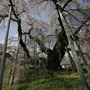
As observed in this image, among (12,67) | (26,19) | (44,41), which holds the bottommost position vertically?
(12,67)

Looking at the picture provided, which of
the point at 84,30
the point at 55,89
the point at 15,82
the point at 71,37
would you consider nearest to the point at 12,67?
the point at 15,82

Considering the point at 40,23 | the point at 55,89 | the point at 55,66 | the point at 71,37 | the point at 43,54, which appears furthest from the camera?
the point at 40,23

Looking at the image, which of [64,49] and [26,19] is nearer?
[64,49]

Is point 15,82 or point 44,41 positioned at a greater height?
point 44,41

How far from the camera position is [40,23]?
16.6 m

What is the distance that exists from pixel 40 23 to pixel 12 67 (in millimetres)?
7328

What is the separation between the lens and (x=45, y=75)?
1090 centimetres

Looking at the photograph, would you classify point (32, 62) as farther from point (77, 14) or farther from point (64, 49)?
point (77, 14)

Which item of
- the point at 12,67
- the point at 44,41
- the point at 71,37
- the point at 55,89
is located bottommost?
the point at 55,89

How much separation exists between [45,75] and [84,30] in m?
5.22

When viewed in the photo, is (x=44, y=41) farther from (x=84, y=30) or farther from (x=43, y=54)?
(x=84, y=30)

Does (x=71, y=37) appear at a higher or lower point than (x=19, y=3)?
lower

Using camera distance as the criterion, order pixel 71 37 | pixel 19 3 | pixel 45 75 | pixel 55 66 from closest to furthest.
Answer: pixel 71 37
pixel 45 75
pixel 19 3
pixel 55 66

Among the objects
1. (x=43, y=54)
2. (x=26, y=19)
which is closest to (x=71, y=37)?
(x=43, y=54)
